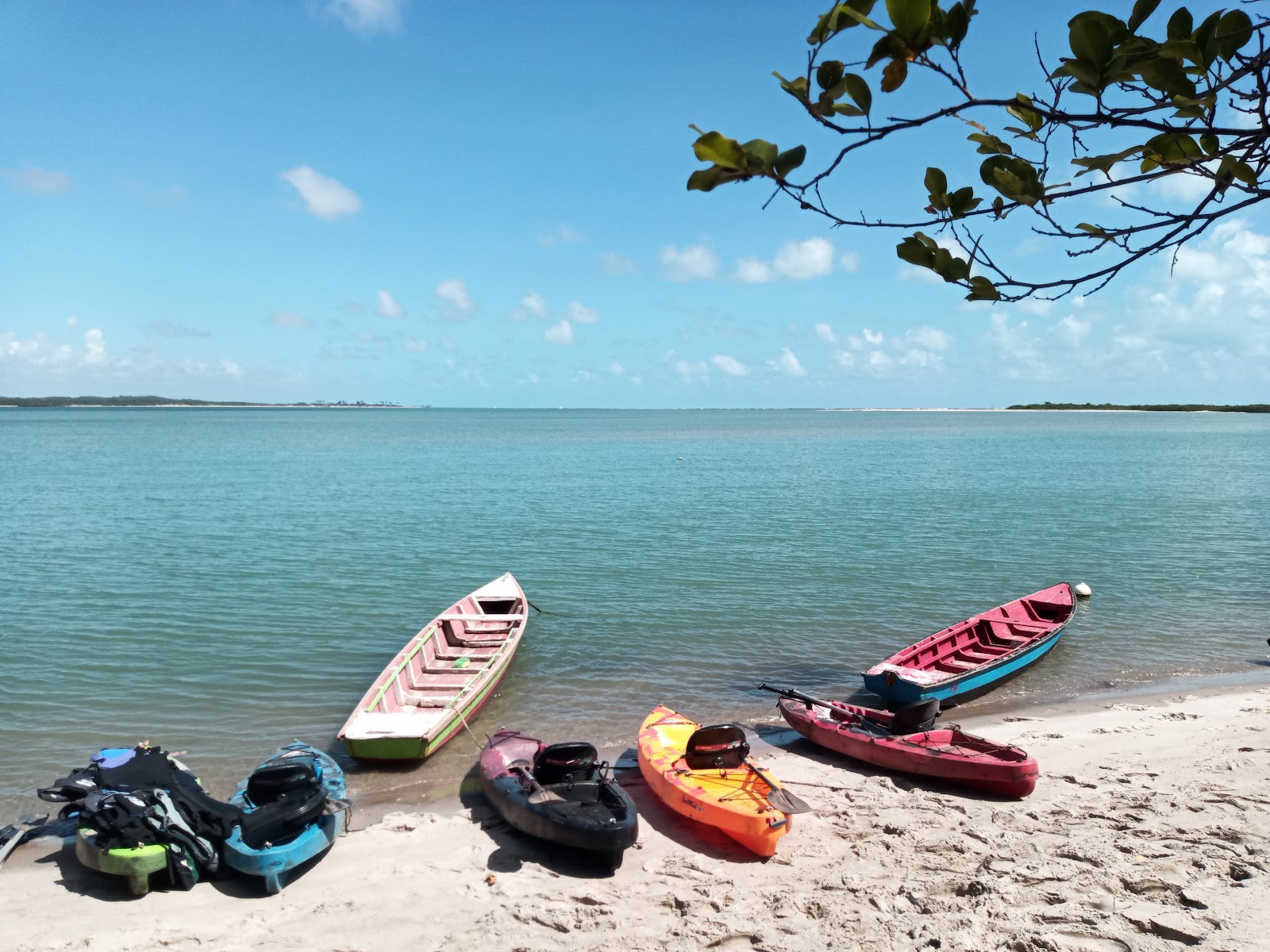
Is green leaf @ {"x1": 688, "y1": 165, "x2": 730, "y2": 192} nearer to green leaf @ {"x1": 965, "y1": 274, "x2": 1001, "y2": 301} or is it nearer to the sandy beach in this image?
green leaf @ {"x1": 965, "y1": 274, "x2": 1001, "y2": 301}

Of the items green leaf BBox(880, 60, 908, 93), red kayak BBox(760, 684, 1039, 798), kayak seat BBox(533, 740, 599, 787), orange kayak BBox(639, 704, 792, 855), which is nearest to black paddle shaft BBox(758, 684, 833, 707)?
red kayak BBox(760, 684, 1039, 798)

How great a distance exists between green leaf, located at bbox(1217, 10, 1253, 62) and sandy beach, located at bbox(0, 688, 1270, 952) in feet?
21.8

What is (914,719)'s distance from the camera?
11.0 metres

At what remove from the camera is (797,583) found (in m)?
22.1

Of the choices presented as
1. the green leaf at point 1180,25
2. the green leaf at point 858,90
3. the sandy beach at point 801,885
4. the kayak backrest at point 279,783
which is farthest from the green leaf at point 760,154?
the kayak backrest at point 279,783

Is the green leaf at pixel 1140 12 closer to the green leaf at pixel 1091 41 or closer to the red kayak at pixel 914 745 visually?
the green leaf at pixel 1091 41

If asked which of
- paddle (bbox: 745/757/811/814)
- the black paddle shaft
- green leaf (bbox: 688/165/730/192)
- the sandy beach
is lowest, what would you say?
the sandy beach

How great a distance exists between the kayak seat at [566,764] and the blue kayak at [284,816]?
2243 millimetres

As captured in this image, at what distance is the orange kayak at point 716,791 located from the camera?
8.60 meters

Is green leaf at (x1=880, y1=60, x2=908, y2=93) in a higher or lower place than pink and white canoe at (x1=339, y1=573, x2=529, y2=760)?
higher

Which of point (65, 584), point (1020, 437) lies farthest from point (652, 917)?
point (1020, 437)

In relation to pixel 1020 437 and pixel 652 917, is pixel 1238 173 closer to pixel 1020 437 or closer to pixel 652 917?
pixel 652 917

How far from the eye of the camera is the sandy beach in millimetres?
7051

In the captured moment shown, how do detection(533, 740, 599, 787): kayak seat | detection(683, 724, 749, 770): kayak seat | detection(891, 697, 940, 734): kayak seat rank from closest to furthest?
detection(533, 740, 599, 787): kayak seat → detection(683, 724, 749, 770): kayak seat → detection(891, 697, 940, 734): kayak seat
